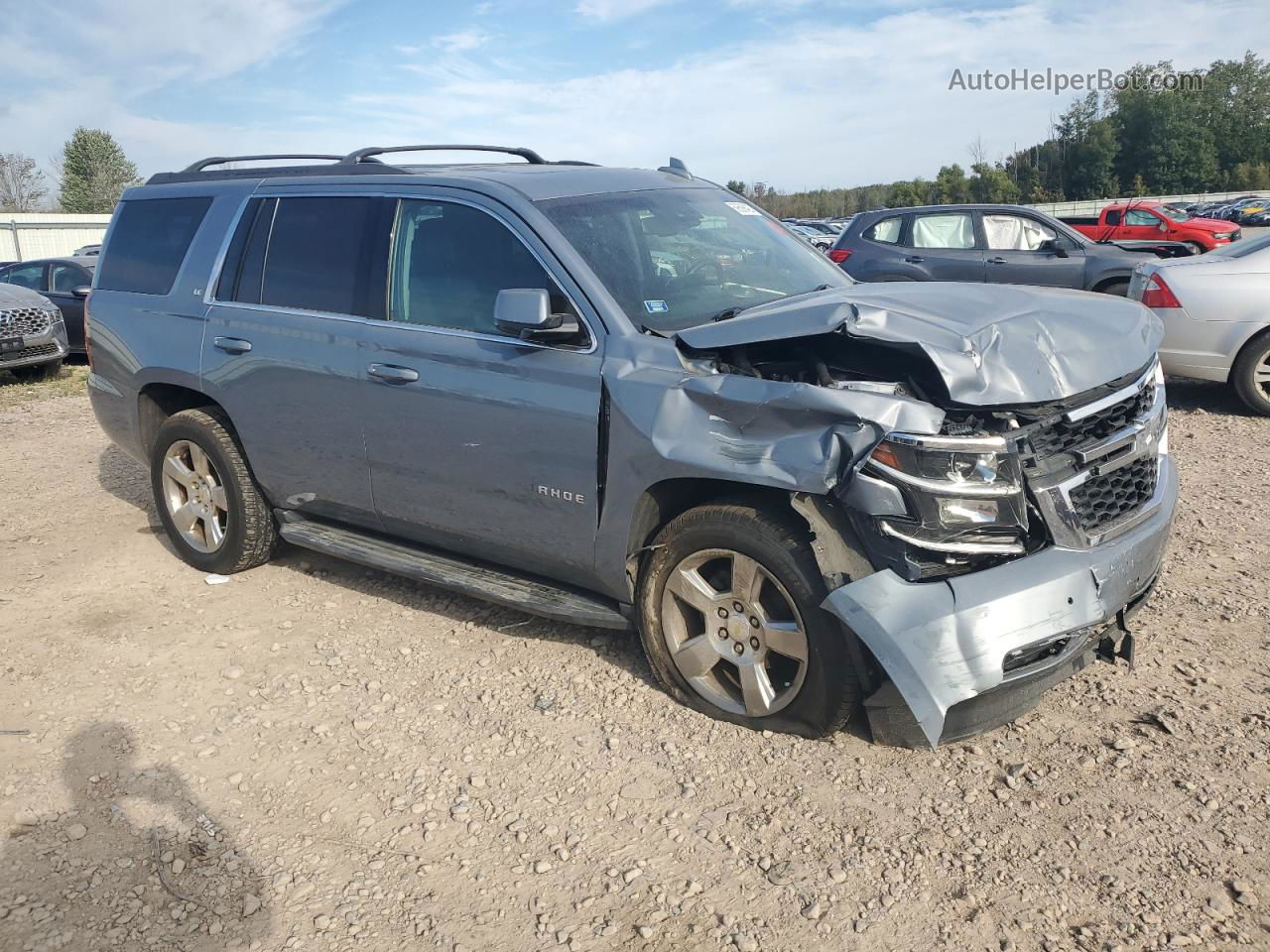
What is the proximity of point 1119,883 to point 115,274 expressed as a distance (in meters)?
5.57

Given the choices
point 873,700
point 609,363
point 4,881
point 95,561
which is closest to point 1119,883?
point 873,700

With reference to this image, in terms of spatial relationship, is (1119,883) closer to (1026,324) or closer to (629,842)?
(629,842)

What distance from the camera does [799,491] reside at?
10.5 ft

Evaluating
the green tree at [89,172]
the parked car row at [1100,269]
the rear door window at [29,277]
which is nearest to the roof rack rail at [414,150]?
the parked car row at [1100,269]

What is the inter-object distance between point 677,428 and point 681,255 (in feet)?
3.42

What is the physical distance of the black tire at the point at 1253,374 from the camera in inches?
305

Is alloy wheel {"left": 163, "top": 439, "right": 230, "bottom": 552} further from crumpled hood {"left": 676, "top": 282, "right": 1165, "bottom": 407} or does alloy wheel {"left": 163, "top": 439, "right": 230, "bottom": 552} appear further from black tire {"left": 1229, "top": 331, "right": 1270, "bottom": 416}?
black tire {"left": 1229, "top": 331, "right": 1270, "bottom": 416}

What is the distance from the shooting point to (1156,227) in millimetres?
21656

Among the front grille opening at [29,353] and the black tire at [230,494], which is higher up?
the black tire at [230,494]

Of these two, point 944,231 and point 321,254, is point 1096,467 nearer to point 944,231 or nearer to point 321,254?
point 321,254

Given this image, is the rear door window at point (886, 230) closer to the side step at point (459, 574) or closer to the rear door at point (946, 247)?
the rear door at point (946, 247)

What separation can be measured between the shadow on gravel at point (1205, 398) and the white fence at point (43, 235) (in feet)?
131

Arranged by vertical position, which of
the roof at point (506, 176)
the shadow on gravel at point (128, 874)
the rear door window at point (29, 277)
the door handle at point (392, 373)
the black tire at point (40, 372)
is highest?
the roof at point (506, 176)

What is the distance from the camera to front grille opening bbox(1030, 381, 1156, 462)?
3.20m
